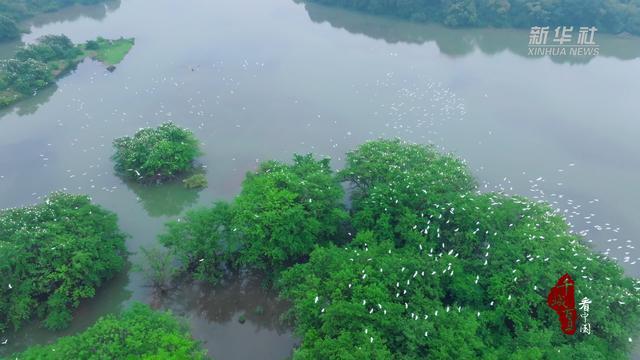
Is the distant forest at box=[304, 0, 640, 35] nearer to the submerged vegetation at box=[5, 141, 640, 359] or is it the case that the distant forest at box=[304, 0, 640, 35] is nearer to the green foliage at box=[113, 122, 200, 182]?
the submerged vegetation at box=[5, 141, 640, 359]

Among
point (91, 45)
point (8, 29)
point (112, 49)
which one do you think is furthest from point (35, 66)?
point (8, 29)

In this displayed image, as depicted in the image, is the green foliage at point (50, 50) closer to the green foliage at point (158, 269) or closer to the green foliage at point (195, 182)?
the green foliage at point (195, 182)

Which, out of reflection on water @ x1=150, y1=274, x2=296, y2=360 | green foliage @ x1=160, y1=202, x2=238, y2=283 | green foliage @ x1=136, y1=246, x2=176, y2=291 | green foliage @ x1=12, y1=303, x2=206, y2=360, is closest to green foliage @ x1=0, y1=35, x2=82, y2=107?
green foliage @ x1=136, y1=246, x2=176, y2=291

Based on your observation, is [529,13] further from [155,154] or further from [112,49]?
[112,49]

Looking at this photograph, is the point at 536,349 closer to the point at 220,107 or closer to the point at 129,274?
the point at 129,274

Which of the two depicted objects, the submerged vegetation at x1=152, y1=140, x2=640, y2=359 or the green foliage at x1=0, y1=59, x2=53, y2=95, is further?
the green foliage at x1=0, y1=59, x2=53, y2=95

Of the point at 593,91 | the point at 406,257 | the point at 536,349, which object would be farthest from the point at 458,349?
the point at 593,91

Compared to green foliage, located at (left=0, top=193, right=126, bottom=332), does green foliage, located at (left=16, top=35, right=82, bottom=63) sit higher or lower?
higher

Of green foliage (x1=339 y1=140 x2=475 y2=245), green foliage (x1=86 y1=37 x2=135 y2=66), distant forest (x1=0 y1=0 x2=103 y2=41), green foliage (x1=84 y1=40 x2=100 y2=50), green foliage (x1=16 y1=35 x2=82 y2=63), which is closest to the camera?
green foliage (x1=339 y1=140 x2=475 y2=245)

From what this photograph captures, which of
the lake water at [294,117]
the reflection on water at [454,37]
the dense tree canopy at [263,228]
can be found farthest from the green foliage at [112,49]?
the dense tree canopy at [263,228]
